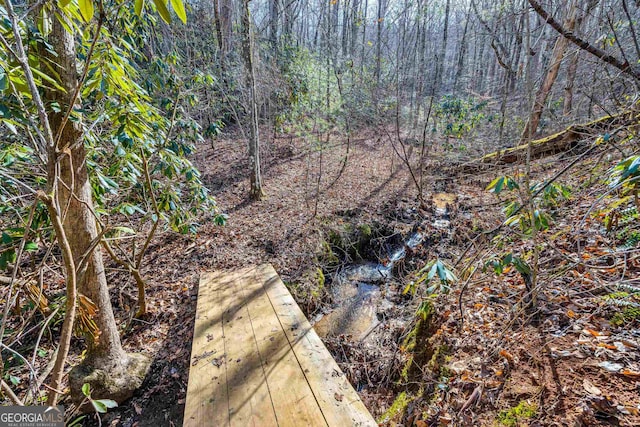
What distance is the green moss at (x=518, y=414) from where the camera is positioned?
1708 mm

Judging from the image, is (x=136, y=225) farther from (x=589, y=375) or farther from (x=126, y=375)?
(x=589, y=375)

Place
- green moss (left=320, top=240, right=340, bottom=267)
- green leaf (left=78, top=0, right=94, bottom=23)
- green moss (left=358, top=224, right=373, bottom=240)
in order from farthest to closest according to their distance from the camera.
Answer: green moss (left=358, top=224, right=373, bottom=240)
green moss (left=320, top=240, right=340, bottom=267)
green leaf (left=78, top=0, right=94, bottom=23)

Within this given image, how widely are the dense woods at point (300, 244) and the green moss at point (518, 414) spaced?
2 cm

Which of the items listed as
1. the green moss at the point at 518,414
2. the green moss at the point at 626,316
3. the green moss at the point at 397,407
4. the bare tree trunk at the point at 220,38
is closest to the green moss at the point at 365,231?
the green moss at the point at 397,407

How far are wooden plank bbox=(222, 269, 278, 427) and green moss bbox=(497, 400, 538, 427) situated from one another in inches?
56.8

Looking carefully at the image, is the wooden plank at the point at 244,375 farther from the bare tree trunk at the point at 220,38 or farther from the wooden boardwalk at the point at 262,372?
the bare tree trunk at the point at 220,38

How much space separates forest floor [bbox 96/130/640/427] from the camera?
179cm

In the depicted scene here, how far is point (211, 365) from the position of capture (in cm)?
224

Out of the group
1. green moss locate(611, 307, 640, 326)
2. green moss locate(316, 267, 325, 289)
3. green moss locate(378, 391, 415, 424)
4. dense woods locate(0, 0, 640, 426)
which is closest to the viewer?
dense woods locate(0, 0, 640, 426)

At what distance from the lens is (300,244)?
4.79 meters

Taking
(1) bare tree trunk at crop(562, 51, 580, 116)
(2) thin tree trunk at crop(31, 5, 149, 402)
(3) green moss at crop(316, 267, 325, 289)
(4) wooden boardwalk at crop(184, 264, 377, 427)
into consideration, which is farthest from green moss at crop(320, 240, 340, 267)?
(1) bare tree trunk at crop(562, 51, 580, 116)

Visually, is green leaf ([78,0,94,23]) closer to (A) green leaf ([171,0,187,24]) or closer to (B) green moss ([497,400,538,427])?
(A) green leaf ([171,0,187,24])

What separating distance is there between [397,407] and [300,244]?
2.83 meters

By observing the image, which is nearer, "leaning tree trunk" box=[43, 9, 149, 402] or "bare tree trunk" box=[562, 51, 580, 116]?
"leaning tree trunk" box=[43, 9, 149, 402]
